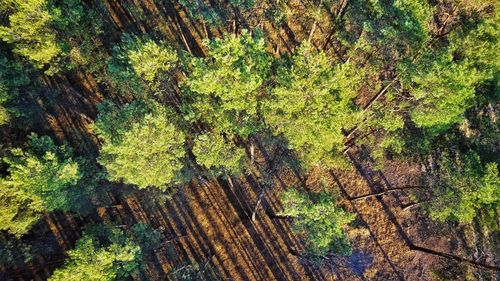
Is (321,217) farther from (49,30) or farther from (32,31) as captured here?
(32,31)

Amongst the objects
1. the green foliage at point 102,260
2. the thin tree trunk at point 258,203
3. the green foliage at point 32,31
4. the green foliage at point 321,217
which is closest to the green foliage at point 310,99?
the green foliage at point 321,217

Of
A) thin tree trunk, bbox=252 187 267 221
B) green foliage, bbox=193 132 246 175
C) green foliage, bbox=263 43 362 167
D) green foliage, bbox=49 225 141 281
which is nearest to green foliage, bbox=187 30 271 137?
green foliage, bbox=263 43 362 167

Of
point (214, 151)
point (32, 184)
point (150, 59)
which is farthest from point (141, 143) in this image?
point (32, 184)

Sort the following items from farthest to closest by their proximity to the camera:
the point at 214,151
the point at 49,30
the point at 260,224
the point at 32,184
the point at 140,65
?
the point at 260,224 → the point at 49,30 → the point at 32,184 → the point at 214,151 → the point at 140,65

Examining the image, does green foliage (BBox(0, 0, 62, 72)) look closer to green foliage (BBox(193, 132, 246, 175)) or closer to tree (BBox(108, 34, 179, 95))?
tree (BBox(108, 34, 179, 95))

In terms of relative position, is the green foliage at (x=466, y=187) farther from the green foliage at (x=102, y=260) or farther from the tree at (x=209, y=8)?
the green foliage at (x=102, y=260)
